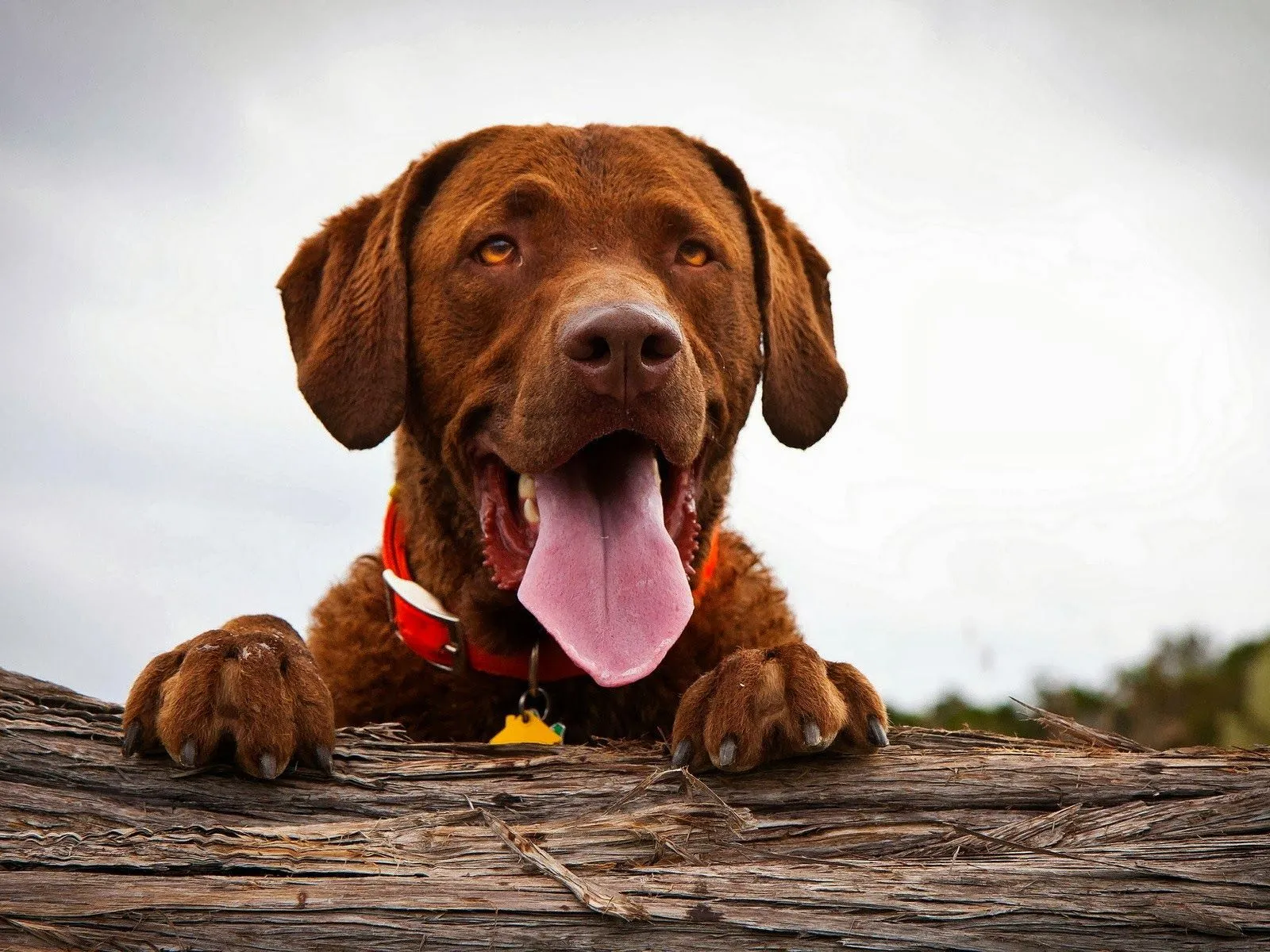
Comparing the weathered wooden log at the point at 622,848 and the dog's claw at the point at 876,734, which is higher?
the dog's claw at the point at 876,734

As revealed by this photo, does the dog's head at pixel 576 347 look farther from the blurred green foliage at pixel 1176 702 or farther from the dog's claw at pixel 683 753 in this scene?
the blurred green foliage at pixel 1176 702

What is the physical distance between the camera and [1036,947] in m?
2.61

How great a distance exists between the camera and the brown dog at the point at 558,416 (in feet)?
11.5

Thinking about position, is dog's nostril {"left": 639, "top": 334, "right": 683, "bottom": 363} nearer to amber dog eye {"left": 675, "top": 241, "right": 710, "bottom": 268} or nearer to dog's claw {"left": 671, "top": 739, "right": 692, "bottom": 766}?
amber dog eye {"left": 675, "top": 241, "right": 710, "bottom": 268}

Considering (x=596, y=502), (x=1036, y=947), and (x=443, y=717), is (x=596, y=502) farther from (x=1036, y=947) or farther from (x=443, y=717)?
(x=1036, y=947)

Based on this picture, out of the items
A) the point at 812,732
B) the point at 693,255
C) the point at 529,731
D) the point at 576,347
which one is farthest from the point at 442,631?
the point at 812,732

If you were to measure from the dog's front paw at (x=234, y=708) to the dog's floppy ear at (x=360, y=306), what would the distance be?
44.5 inches

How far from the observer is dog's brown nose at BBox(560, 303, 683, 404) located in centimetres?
338

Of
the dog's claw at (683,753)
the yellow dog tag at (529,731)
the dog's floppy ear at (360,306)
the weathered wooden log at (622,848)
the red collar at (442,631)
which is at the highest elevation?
the dog's floppy ear at (360,306)

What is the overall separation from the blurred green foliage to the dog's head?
528 cm

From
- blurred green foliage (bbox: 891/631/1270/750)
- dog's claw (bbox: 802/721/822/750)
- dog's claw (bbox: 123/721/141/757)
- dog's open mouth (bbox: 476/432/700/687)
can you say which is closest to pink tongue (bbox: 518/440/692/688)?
dog's open mouth (bbox: 476/432/700/687)

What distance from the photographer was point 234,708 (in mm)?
2908

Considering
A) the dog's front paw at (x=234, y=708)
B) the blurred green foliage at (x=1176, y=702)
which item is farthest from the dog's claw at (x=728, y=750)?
the blurred green foliage at (x=1176, y=702)

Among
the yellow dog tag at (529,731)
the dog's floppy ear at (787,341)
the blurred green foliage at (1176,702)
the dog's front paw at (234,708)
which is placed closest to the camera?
the dog's front paw at (234,708)
